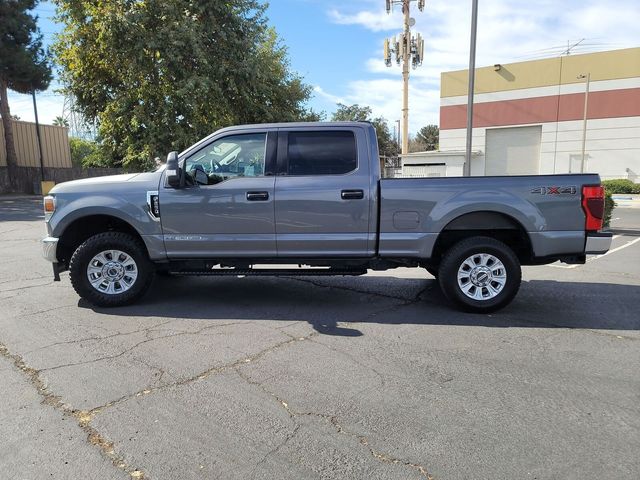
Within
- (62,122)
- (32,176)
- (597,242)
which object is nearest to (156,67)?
(597,242)

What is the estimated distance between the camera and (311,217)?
219 inches

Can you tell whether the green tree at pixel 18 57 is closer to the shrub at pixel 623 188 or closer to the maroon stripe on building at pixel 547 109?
the maroon stripe on building at pixel 547 109

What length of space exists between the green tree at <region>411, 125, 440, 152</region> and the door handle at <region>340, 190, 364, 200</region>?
274 ft

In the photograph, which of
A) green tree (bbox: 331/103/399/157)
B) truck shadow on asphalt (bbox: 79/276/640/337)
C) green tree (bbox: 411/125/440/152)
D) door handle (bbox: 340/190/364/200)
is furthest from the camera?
green tree (bbox: 411/125/440/152)

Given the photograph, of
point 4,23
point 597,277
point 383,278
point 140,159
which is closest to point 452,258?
point 383,278

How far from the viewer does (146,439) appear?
3004 millimetres

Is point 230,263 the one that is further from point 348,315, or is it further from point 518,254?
point 518,254

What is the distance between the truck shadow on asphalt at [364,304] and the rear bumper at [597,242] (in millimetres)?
789

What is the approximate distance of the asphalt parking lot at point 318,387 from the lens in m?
2.80

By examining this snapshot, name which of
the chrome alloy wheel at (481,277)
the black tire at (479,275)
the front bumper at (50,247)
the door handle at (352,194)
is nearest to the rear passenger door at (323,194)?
the door handle at (352,194)

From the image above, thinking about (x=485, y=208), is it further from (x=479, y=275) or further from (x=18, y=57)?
(x=18, y=57)

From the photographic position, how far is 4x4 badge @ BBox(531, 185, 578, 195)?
5.29 metres

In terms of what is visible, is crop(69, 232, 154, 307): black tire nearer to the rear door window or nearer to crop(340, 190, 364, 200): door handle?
the rear door window

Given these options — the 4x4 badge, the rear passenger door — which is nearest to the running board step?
the rear passenger door
